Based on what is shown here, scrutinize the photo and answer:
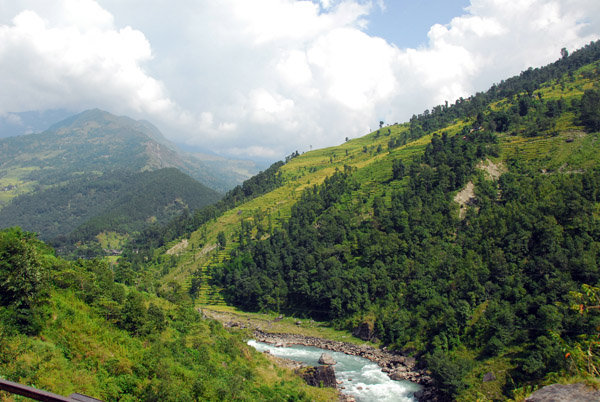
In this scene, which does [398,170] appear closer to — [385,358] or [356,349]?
[356,349]

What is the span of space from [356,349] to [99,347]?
52001 millimetres

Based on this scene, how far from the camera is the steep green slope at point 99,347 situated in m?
21.5

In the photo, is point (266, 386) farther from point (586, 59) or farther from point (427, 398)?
point (586, 59)

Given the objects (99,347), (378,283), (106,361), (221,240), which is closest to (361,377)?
(378,283)

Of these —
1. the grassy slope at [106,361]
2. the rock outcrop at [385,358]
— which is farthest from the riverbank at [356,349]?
the grassy slope at [106,361]

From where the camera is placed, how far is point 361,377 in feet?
177

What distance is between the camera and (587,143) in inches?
3728

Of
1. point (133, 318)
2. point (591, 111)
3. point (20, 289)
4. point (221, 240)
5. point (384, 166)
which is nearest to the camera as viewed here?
point (20, 289)

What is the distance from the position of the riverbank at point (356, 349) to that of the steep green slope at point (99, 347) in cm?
1588

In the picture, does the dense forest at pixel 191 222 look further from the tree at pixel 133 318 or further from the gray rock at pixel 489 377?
the gray rock at pixel 489 377

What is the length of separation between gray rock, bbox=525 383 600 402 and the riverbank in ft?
130

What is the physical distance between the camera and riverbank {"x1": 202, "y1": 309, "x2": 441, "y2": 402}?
52103mm

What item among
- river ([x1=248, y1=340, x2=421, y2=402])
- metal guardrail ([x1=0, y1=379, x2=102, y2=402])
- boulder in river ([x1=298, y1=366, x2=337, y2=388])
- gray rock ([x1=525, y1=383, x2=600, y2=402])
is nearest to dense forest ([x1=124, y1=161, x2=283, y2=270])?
river ([x1=248, y1=340, x2=421, y2=402])

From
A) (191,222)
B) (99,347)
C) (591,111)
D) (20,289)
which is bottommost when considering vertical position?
(99,347)
